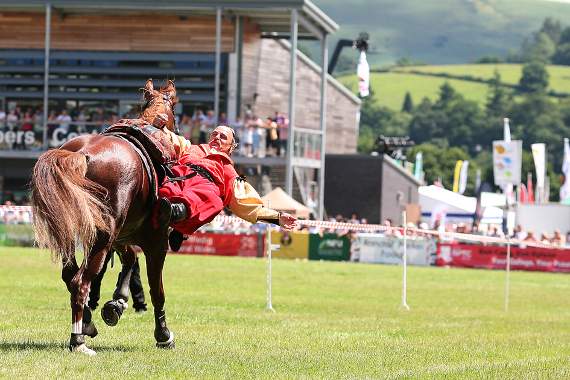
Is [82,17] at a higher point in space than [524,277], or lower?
higher

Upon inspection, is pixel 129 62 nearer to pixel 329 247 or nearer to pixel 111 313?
pixel 329 247

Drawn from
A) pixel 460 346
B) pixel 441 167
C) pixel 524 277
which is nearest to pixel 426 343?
pixel 460 346

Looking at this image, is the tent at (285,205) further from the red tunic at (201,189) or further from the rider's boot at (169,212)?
the rider's boot at (169,212)

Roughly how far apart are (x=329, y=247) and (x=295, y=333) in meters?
31.7

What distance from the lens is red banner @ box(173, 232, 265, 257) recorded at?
4541cm

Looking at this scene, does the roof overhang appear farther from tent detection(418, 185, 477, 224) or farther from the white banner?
tent detection(418, 185, 477, 224)

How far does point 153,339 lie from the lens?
41.9ft

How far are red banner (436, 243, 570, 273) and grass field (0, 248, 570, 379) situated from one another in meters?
15.0

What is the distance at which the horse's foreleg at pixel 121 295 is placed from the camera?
38.5 feet

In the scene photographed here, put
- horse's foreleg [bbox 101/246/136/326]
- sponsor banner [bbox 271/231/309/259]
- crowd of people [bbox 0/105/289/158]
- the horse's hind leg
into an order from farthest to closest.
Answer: crowd of people [bbox 0/105/289/158] < sponsor banner [bbox 271/231/309/259] < horse's foreleg [bbox 101/246/136/326] < the horse's hind leg

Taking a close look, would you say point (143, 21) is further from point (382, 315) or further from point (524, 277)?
point (382, 315)

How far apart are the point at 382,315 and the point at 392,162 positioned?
46.4 metres

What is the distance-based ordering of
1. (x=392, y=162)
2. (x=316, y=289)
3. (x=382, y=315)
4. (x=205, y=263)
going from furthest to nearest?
1. (x=392, y=162)
2. (x=205, y=263)
3. (x=316, y=289)
4. (x=382, y=315)

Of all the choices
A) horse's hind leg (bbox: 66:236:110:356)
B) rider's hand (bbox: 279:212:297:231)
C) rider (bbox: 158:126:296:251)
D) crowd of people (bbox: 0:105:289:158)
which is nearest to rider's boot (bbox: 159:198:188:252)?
rider (bbox: 158:126:296:251)
